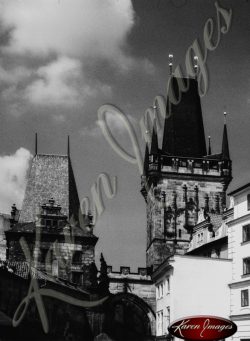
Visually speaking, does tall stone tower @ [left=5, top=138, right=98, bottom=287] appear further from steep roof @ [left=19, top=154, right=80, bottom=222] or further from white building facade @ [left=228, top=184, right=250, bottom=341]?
white building facade @ [left=228, top=184, right=250, bottom=341]

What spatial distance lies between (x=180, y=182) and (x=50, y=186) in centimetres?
1295

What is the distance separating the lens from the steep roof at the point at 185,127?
213ft

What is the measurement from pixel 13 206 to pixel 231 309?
27573 millimetres

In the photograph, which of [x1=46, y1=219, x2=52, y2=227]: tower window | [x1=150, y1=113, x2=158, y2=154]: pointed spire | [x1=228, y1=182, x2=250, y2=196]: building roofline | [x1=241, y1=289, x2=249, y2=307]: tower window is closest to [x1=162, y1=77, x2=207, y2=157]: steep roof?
[x1=150, y1=113, x2=158, y2=154]: pointed spire

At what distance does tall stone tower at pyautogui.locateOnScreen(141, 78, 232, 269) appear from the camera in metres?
59.9

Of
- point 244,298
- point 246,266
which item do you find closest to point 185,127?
point 246,266

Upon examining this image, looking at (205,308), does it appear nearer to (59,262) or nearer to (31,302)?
(31,302)

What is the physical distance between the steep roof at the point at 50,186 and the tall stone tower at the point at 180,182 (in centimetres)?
830

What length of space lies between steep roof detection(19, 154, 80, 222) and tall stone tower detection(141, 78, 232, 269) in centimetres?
830

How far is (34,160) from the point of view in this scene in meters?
59.4

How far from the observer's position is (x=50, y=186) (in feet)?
188

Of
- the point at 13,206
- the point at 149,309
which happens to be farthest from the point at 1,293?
the point at 13,206

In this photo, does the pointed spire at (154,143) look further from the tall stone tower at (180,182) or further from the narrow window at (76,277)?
the narrow window at (76,277)

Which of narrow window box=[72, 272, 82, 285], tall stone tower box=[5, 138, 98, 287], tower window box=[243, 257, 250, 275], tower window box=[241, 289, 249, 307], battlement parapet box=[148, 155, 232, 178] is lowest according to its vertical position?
tower window box=[241, 289, 249, 307]
